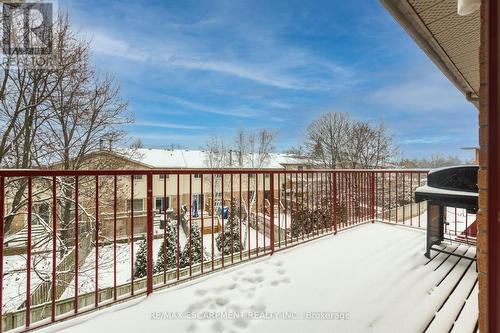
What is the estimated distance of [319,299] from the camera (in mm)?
1909

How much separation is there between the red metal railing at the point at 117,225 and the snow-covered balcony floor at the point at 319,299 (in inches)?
10.1

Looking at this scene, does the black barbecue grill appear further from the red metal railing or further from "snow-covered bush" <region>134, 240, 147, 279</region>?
"snow-covered bush" <region>134, 240, 147, 279</region>

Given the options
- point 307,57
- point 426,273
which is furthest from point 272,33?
point 426,273

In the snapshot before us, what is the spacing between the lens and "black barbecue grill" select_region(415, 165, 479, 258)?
2.28 m

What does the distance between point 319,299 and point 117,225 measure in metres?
7.79

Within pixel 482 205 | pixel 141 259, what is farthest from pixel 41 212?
pixel 482 205

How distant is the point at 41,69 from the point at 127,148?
3.54 metres

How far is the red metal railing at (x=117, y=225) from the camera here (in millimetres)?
1964

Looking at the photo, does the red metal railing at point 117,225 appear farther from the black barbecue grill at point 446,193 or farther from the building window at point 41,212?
the black barbecue grill at point 446,193

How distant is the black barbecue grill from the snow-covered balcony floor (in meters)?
0.35

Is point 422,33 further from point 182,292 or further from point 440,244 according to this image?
point 182,292

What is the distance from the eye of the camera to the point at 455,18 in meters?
1.90

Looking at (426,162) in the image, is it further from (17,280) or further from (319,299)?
(17,280)

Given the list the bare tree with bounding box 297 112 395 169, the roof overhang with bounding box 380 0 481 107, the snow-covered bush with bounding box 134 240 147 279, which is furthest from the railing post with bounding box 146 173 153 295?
the bare tree with bounding box 297 112 395 169
